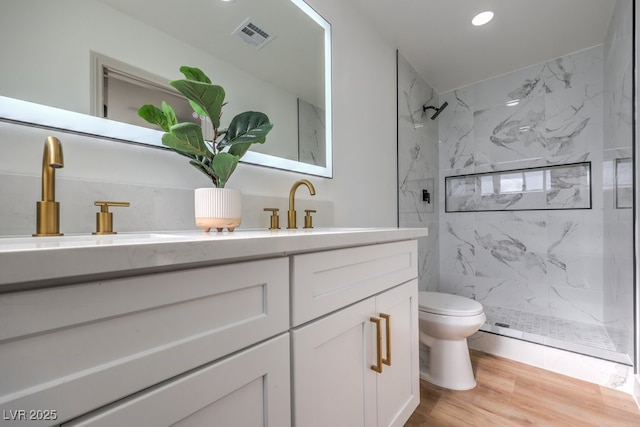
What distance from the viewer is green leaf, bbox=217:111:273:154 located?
86 cm

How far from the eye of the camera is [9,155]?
636 millimetres

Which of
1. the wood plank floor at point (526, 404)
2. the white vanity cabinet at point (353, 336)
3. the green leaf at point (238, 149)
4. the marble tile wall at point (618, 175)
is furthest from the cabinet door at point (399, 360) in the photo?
the marble tile wall at point (618, 175)

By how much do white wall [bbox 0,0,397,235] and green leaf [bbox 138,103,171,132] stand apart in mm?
108

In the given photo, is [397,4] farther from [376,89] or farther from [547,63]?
[547,63]

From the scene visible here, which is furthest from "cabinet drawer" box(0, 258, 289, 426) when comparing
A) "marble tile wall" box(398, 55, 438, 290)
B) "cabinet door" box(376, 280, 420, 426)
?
"marble tile wall" box(398, 55, 438, 290)

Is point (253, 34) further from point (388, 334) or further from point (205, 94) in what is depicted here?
point (388, 334)

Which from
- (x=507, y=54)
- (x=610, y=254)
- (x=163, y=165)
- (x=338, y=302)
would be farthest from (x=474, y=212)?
(x=163, y=165)

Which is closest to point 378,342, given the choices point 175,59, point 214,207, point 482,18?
point 214,207

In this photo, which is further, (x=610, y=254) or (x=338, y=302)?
(x=610, y=254)

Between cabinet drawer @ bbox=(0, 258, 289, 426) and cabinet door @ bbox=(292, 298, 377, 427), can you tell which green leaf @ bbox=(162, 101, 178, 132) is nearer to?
cabinet drawer @ bbox=(0, 258, 289, 426)

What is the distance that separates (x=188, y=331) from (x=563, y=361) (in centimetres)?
219

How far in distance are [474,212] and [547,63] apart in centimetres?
131

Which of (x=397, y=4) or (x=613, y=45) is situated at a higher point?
(x=397, y=4)

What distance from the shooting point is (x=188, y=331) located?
43 cm
